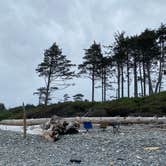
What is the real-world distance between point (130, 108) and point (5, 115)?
490 inches

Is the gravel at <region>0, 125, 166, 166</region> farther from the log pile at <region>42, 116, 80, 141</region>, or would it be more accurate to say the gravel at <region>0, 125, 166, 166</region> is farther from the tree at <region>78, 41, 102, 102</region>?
the tree at <region>78, 41, 102, 102</region>

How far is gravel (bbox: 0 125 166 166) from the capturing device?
12663mm

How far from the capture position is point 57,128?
65.7 feet

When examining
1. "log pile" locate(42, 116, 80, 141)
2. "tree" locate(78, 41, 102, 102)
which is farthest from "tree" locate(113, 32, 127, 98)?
"log pile" locate(42, 116, 80, 141)

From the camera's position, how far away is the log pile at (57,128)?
62.8 ft

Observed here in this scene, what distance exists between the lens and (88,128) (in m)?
21.5

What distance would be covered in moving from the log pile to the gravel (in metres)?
0.36

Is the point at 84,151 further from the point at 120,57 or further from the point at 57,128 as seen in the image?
the point at 120,57

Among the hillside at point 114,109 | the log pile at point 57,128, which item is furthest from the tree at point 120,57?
the log pile at point 57,128

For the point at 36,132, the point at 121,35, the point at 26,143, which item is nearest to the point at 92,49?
the point at 121,35

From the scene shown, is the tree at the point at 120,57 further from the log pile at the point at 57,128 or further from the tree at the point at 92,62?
the log pile at the point at 57,128

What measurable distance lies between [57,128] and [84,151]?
207 inches

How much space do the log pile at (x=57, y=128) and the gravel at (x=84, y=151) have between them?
356 mm

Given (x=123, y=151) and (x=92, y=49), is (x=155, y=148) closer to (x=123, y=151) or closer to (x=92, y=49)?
(x=123, y=151)
